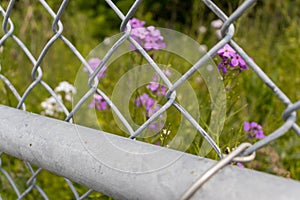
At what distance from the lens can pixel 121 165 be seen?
0.52m

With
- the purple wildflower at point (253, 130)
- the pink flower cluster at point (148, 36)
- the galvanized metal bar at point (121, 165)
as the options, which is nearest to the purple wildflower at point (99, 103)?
the pink flower cluster at point (148, 36)

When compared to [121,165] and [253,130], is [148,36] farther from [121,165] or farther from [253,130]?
[121,165]

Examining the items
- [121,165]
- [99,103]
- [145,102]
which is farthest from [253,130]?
[121,165]

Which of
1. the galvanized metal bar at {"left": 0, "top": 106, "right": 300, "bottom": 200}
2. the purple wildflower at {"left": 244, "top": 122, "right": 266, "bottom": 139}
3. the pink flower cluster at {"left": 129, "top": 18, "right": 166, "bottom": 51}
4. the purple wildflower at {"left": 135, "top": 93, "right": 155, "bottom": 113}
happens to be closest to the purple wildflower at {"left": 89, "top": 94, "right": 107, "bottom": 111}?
the purple wildflower at {"left": 135, "top": 93, "right": 155, "bottom": 113}

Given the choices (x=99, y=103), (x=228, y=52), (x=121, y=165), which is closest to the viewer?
(x=121, y=165)

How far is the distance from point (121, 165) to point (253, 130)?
681 millimetres

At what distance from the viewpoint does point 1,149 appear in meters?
0.72

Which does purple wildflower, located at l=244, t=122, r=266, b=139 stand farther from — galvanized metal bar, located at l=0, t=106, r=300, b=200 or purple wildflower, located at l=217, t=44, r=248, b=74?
galvanized metal bar, located at l=0, t=106, r=300, b=200

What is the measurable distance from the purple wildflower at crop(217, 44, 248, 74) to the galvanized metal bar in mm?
357

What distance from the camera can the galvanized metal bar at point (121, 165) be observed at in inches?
16.4

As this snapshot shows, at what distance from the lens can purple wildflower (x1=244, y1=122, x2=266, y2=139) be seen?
3.52 ft

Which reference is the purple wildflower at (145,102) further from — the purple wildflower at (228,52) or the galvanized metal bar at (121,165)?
the galvanized metal bar at (121,165)

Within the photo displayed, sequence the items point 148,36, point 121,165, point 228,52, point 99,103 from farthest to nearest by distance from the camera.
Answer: point 99,103 → point 148,36 → point 228,52 → point 121,165

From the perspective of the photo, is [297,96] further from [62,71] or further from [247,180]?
[247,180]
